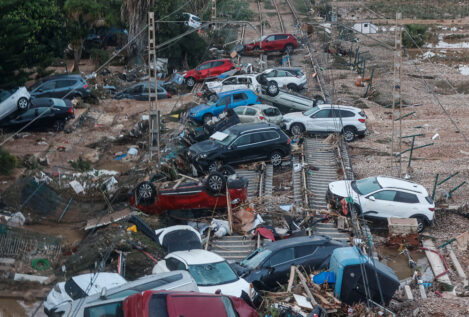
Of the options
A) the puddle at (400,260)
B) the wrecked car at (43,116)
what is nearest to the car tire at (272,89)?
the wrecked car at (43,116)

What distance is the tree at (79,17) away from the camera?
34.7m

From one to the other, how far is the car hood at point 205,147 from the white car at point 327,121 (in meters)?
5.09

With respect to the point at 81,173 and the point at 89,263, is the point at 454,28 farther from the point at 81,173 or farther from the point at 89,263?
the point at 89,263

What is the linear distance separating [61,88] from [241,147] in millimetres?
12655

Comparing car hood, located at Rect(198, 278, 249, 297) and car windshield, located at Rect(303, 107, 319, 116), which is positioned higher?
car hood, located at Rect(198, 278, 249, 297)

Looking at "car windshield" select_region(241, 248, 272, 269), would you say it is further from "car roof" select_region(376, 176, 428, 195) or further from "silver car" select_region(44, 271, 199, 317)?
"car roof" select_region(376, 176, 428, 195)

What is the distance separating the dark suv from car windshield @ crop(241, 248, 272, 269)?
1800 centimetres

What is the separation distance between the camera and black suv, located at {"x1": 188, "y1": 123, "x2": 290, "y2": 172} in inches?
837

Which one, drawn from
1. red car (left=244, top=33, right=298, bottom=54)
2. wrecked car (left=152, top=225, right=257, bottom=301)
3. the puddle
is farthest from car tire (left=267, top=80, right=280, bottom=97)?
wrecked car (left=152, top=225, right=257, bottom=301)

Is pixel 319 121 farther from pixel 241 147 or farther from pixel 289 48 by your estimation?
pixel 289 48

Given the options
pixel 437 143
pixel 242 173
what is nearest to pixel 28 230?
pixel 242 173

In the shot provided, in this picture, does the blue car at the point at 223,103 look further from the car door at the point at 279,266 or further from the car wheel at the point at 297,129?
the car door at the point at 279,266

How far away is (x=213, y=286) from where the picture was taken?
12.1m

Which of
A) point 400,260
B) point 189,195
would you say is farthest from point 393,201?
point 189,195
